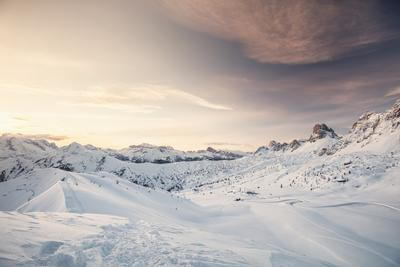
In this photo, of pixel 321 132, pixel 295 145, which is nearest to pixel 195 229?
pixel 321 132

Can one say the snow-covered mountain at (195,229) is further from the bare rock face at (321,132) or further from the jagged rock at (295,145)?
the jagged rock at (295,145)

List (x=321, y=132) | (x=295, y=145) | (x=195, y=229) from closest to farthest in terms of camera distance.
→ (x=195, y=229)
(x=321, y=132)
(x=295, y=145)

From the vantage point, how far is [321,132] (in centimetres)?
16175

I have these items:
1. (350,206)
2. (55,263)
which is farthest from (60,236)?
(350,206)

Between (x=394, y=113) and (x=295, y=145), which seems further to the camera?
(x=295, y=145)

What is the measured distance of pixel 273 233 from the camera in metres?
14.1

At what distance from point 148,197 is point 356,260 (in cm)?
1512

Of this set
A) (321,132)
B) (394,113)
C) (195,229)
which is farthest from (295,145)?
(195,229)

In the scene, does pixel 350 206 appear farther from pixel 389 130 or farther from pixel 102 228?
pixel 389 130

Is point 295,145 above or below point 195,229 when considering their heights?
above

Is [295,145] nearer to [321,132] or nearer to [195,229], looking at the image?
[321,132]

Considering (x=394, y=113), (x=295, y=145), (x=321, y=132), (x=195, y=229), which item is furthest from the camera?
(x=295, y=145)

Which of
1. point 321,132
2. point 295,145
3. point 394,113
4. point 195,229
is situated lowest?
point 195,229

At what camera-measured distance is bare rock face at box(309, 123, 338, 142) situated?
521 feet
